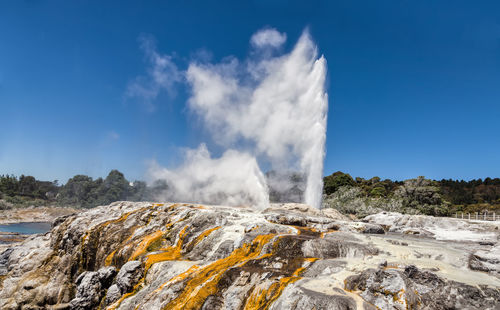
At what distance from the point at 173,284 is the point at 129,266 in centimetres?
402

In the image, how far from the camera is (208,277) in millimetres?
11055

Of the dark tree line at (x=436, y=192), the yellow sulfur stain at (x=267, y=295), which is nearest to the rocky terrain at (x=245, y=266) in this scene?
the yellow sulfur stain at (x=267, y=295)

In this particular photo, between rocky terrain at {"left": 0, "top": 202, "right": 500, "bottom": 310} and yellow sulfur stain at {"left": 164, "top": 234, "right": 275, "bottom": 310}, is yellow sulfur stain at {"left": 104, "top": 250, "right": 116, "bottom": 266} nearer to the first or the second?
rocky terrain at {"left": 0, "top": 202, "right": 500, "bottom": 310}

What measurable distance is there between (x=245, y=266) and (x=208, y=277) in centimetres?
152

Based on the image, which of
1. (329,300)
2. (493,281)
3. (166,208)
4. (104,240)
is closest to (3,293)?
(104,240)

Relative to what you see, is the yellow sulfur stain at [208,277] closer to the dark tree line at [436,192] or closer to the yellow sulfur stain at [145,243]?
the yellow sulfur stain at [145,243]

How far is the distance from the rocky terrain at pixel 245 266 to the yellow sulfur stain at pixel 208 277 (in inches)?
1.9

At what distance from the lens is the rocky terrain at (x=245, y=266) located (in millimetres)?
8812

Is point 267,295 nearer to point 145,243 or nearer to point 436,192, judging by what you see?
point 145,243

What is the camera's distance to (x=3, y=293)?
60.4ft

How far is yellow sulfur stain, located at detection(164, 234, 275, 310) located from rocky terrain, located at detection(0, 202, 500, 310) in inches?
1.9

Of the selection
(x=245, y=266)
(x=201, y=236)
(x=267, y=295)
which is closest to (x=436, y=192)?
(x=201, y=236)

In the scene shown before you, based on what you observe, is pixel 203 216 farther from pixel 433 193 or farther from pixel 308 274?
pixel 433 193

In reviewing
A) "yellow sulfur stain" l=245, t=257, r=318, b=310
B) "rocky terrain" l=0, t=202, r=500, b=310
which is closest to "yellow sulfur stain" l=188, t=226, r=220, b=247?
"rocky terrain" l=0, t=202, r=500, b=310
